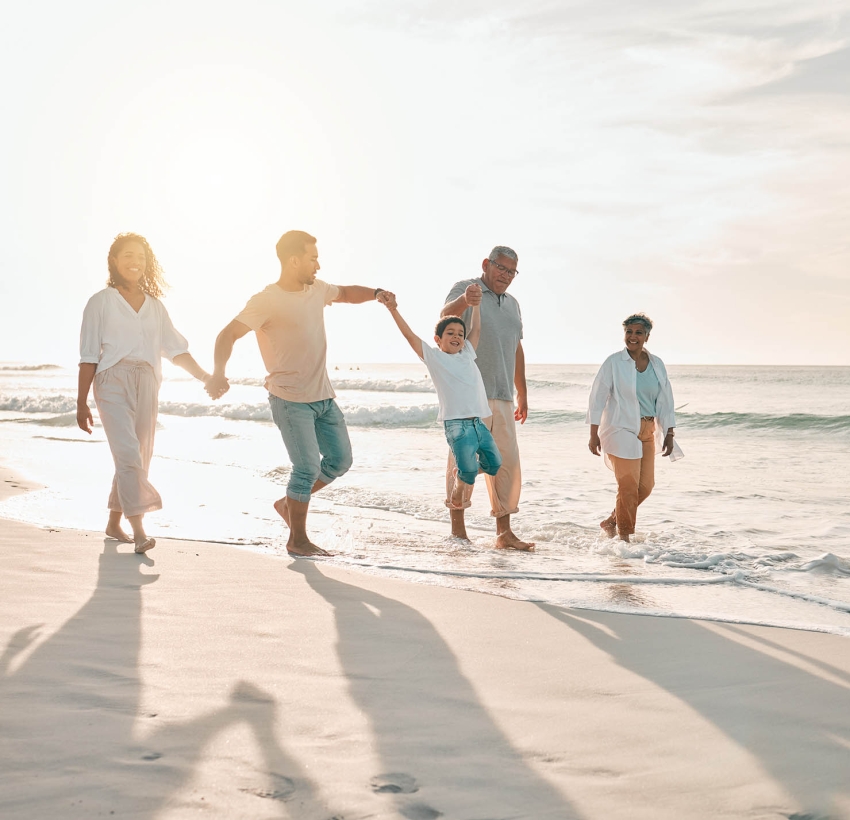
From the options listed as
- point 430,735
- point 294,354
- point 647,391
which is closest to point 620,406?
point 647,391

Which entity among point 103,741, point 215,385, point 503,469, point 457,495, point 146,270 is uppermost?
point 146,270

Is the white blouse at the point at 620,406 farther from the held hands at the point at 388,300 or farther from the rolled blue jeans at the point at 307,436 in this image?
the rolled blue jeans at the point at 307,436

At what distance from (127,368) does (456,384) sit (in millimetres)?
2120

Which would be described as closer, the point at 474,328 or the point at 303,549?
the point at 303,549

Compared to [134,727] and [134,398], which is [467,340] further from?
[134,727]

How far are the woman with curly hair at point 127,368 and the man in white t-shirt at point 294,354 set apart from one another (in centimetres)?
42

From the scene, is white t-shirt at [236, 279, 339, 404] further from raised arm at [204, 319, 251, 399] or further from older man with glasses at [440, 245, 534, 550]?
older man with glasses at [440, 245, 534, 550]

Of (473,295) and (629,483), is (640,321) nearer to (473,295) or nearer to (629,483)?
(629,483)

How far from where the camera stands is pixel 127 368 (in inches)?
204

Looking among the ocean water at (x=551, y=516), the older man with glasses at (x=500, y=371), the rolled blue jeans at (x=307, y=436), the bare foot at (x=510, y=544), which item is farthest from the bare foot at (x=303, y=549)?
the bare foot at (x=510, y=544)

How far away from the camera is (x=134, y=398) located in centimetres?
523

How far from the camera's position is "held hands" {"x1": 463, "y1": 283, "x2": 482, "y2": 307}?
551 centimetres

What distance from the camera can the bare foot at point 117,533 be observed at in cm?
538

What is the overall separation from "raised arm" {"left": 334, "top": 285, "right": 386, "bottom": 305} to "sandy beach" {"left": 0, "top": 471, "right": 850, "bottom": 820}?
2324 millimetres
